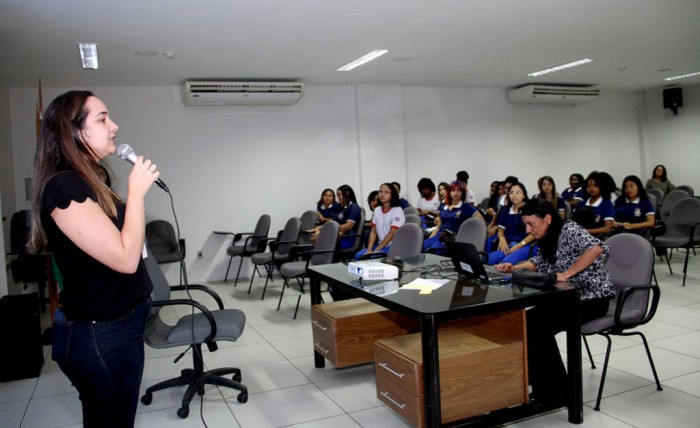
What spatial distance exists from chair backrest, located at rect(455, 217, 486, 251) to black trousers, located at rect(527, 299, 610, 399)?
1.71 metres

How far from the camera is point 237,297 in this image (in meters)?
6.82

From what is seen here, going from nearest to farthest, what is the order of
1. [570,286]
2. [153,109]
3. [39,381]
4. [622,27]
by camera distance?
[570,286]
[39,381]
[622,27]
[153,109]

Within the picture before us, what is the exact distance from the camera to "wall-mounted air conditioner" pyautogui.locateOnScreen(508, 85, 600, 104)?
985cm

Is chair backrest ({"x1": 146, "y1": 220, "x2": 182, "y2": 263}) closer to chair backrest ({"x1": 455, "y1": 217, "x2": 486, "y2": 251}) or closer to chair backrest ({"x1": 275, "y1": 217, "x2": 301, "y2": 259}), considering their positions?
chair backrest ({"x1": 275, "y1": 217, "x2": 301, "y2": 259})

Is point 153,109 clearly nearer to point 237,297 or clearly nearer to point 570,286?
point 237,297

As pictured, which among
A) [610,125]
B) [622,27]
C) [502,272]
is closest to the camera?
[502,272]

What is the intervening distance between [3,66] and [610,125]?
10595mm

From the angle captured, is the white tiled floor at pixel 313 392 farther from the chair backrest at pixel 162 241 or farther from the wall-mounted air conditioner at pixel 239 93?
the wall-mounted air conditioner at pixel 239 93

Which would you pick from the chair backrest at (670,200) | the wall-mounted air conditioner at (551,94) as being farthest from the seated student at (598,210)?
the wall-mounted air conditioner at (551,94)

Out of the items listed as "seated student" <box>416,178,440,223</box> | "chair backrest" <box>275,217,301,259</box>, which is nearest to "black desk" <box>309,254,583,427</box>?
"chair backrest" <box>275,217,301,259</box>

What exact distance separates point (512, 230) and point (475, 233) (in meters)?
1.05

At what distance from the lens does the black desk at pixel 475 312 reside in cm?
253

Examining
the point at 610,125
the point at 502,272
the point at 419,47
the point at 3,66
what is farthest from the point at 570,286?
the point at 610,125

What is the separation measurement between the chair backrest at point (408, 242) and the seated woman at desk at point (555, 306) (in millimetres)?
1372
